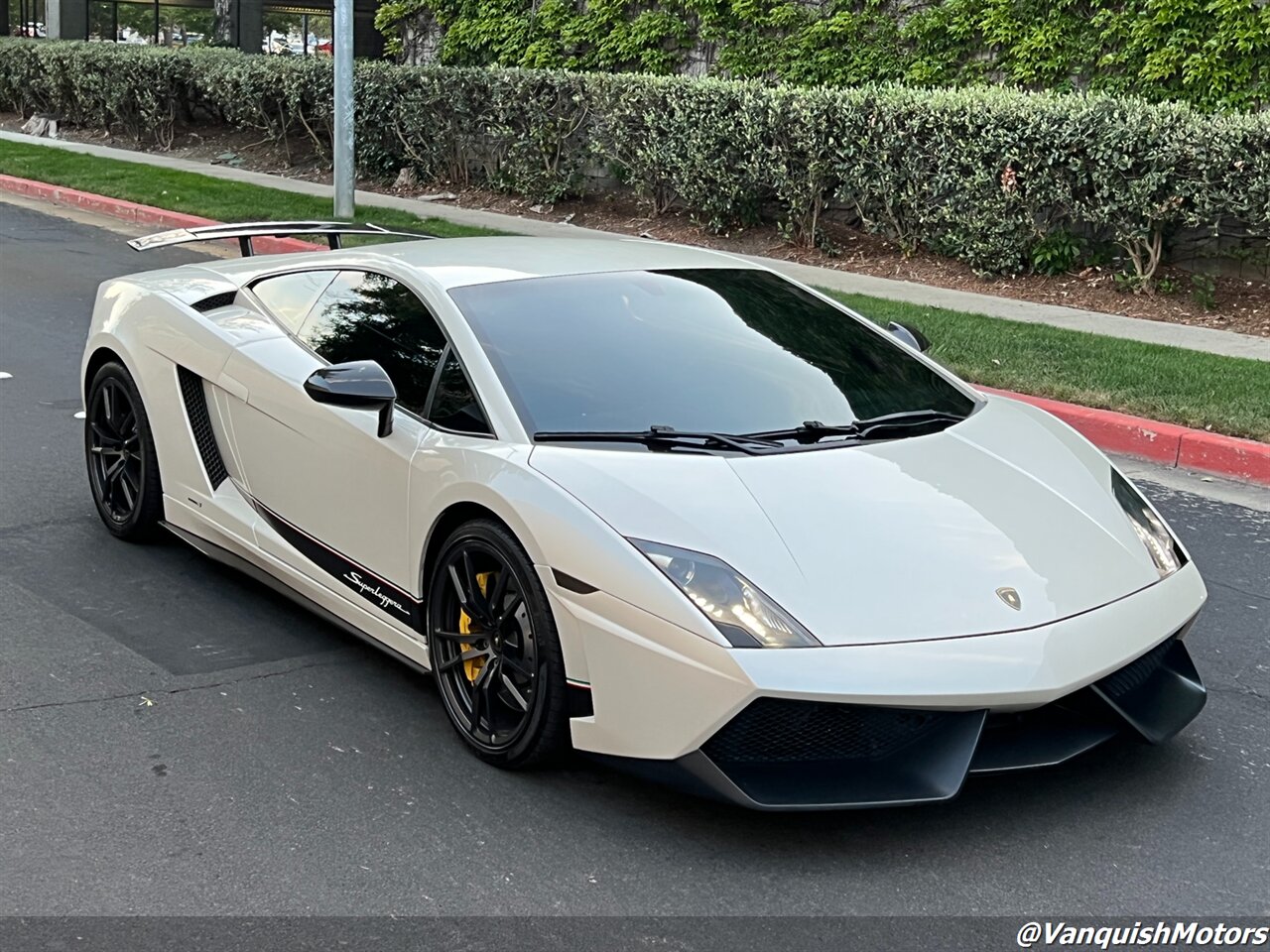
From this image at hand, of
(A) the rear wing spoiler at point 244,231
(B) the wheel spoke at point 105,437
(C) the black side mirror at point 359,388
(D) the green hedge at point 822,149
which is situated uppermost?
(D) the green hedge at point 822,149

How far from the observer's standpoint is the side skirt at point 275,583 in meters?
4.45

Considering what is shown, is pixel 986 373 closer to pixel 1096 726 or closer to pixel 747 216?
pixel 1096 726

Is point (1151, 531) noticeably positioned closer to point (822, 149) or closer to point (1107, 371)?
point (1107, 371)

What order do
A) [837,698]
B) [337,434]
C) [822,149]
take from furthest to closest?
[822,149]
[337,434]
[837,698]

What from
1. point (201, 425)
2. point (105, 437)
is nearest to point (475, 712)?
point (201, 425)

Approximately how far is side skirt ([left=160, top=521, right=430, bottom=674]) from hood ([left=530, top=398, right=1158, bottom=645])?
0.88 metres

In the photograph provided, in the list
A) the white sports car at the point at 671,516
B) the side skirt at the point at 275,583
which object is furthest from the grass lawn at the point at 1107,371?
the side skirt at the point at 275,583

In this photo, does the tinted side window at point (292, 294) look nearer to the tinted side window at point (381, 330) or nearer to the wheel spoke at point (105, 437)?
the tinted side window at point (381, 330)

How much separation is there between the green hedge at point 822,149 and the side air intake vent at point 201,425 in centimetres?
862

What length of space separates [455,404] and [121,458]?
2.09m

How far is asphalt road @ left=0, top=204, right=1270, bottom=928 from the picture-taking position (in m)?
3.39

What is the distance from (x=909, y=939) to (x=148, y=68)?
22063 millimetres

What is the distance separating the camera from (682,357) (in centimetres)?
447

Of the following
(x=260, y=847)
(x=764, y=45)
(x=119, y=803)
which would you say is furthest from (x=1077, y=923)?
(x=764, y=45)
